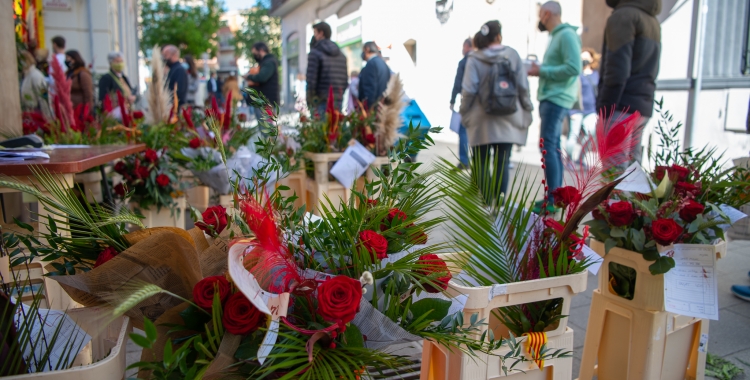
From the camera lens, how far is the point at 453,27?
12633 mm

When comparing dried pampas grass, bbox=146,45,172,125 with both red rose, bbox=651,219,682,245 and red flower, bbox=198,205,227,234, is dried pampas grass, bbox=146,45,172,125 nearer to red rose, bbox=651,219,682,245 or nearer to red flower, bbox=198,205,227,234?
red flower, bbox=198,205,227,234

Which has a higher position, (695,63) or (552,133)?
(695,63)

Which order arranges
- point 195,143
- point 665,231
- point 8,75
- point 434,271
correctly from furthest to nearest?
point 195,143 < point 8,75 < point 665,231 < point 434,271

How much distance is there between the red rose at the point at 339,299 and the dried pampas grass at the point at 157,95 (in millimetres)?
3134

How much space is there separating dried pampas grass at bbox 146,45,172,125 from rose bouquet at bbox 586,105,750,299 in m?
2.90

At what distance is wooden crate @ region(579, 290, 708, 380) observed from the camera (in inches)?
74.7

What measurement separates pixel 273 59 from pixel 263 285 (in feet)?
22.4

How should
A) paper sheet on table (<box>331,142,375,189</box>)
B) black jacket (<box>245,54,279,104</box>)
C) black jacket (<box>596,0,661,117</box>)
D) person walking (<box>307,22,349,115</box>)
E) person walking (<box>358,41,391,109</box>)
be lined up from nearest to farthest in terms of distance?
paper sheet on table (<box>331,142,375,189</box>) → black jacket (<box>596,0,661,117</box>) → person walking (<box>358,41,391,109</box>) → person walking (<box>307,22,349,115</box>) → black jacket (<box>245,54,279,104</box>)

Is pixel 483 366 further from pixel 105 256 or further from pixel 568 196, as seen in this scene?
pixel 105 256

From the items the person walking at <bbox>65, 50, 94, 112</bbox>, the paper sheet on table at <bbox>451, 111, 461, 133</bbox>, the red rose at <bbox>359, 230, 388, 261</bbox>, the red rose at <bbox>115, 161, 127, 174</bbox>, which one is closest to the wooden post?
the red rose at <bbox>115, 161, 127, 174</bbox>

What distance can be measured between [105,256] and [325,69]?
18.3 feet

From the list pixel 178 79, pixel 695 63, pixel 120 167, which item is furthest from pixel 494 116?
pixel 178 79

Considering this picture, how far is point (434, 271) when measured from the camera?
1226 mm

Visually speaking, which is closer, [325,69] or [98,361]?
[98,361]
